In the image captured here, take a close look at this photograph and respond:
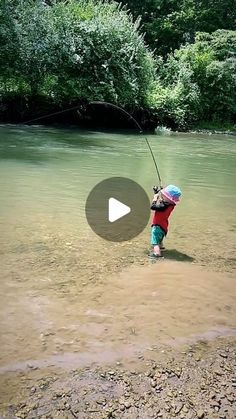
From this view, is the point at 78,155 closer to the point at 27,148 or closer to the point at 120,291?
the point at 27,148

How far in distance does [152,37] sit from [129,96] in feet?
46.2

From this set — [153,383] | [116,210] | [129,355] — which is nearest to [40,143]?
[116,210]

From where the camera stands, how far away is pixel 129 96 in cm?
2234

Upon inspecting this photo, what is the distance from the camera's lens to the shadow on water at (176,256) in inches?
212

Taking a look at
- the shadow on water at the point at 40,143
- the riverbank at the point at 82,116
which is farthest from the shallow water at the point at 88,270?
the riverbank at the point at 82,116

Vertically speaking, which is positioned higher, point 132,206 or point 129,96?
point 129,96

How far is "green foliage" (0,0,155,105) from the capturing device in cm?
2083

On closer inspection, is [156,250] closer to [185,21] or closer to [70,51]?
[70,51]

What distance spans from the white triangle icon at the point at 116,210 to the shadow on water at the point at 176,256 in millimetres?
1634

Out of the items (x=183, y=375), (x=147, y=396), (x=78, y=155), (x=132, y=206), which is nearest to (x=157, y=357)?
(x=183, y=375)

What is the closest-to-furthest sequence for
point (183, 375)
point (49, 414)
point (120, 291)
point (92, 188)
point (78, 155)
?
1. point (49, 414)
2. point (183, 375)
3. point (120, 291)
4. point (92, 188)
5. point (78, 155)

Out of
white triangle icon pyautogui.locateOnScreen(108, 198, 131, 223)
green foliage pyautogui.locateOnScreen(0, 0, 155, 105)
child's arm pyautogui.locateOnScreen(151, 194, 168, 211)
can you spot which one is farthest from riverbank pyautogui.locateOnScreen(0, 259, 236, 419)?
green foliage pyautogui.locateOnScreen(0, 0, 155, 105)
